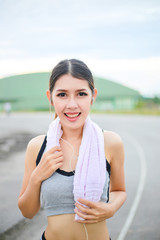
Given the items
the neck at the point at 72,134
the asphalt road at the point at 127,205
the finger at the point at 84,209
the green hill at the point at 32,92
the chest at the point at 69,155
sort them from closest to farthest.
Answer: the finger at the point at 84,209, the chest at the point at 69,155, the neck at the point at 72,134, the asphalt road at the point at 127,205, the green hill at the point at 32,92

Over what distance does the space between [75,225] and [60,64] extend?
48.8 inches

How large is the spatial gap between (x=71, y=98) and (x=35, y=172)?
607 mm

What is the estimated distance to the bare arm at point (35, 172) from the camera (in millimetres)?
1900

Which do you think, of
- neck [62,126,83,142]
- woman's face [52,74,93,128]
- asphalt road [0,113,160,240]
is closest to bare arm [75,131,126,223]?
neck [62,126,83,142]

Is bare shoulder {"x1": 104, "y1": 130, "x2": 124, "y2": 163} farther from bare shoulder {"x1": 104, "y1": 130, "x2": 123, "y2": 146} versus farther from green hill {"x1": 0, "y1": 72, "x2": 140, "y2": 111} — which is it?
green hill {"x1": 0, "y1": 72, "x2": 140, "y2": 111}

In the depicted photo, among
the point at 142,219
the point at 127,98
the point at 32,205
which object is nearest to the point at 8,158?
the point at 142,219

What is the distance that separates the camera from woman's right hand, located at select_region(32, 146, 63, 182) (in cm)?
189

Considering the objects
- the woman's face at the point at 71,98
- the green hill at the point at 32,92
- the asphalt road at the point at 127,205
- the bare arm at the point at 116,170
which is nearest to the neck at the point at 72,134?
the woman's face at the point at 71,98

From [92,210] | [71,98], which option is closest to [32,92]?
[71,98]

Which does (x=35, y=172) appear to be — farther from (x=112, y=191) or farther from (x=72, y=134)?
(x=112, y=191)

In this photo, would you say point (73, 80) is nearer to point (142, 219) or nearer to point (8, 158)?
point (142, 219)

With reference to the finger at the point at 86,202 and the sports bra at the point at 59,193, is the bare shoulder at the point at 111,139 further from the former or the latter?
the finger at the point at 86,202

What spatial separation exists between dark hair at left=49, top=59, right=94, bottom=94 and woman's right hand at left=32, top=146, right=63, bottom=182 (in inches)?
19.8

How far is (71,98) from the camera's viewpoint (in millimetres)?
1930
